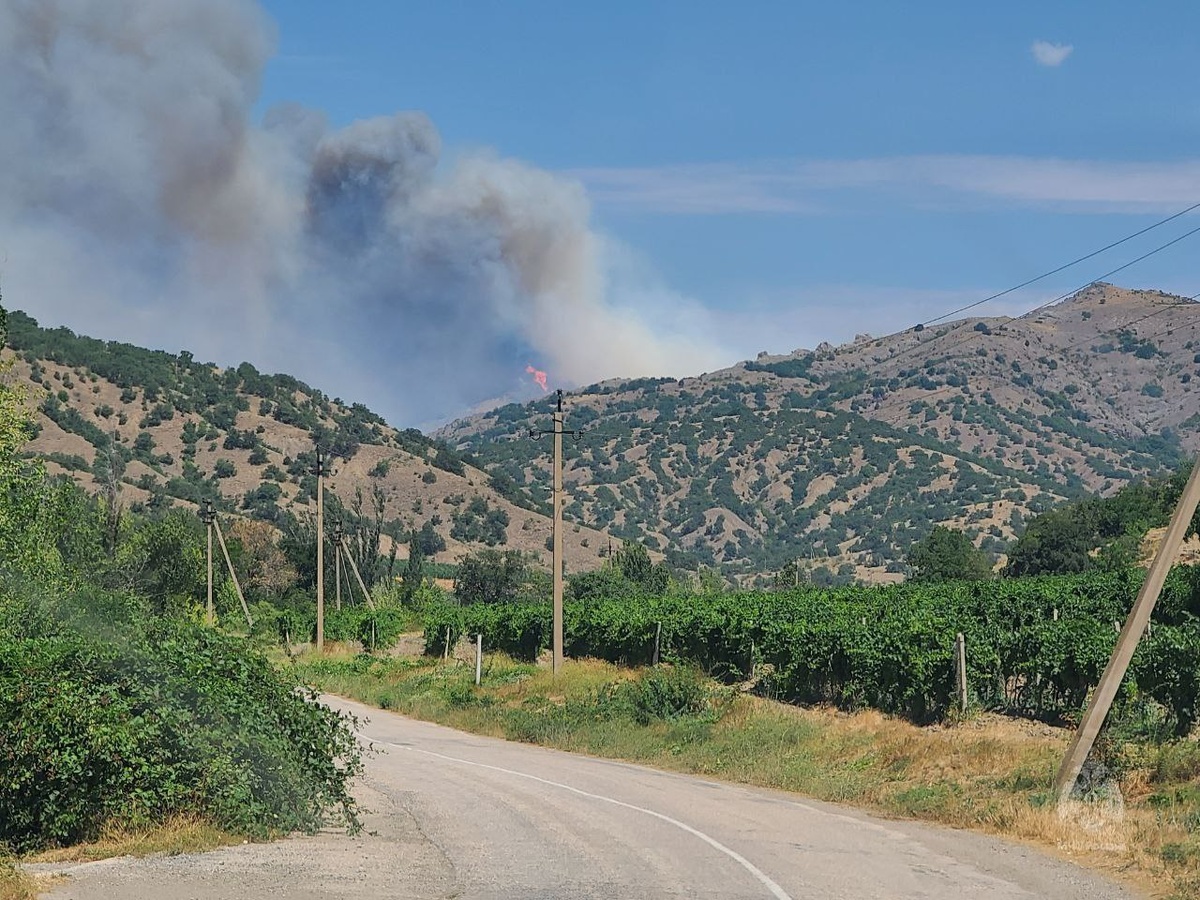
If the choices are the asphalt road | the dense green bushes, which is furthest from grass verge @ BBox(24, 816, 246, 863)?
the asphalt road

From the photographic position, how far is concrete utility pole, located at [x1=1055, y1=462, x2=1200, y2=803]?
1662cm

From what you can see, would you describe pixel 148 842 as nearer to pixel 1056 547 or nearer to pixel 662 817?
pixel 662 817

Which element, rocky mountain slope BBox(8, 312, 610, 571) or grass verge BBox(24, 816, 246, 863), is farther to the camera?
rocky mountain slope BBox(8, 312, 610, 571)

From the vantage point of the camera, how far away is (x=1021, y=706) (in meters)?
27.2

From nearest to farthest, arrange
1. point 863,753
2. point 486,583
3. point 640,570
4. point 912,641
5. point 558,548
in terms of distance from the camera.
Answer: point 863,753
point 912,641
point 558,548
point 486,583
point 640,570

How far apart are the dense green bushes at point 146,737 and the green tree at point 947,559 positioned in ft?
246

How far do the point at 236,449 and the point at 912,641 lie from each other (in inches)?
4980

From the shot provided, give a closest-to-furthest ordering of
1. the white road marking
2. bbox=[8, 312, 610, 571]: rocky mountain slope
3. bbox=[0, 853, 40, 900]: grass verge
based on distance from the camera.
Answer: bbox=[0, 853, 40, 900]: grass verge → the white road marking → bbox=[8, 312, 610, 571]: rocky mountain slope

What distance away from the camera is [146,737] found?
49.9ft

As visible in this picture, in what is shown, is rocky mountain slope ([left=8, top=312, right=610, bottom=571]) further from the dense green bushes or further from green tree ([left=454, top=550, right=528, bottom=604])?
the dense green bushes

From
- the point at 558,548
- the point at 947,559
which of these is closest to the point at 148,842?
the point at 558,548

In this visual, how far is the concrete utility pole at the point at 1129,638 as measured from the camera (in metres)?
16.6

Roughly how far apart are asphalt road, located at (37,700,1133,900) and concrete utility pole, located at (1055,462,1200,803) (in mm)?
1661

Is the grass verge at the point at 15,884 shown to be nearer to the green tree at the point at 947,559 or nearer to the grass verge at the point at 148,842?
the grass verge at the point at 148,842
